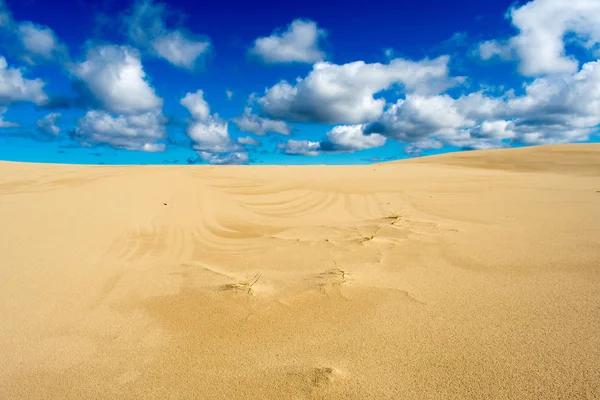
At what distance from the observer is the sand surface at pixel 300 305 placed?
1333 mm

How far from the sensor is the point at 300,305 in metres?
1.93

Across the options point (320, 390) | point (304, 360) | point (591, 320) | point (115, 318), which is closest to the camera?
point (320, 390)

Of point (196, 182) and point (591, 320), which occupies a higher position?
point (196, 182)

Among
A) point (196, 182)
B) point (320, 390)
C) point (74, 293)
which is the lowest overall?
point (320, 390)

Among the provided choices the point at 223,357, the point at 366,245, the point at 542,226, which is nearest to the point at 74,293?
the point at 223,357

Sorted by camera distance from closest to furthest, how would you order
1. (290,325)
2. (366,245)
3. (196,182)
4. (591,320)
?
(591,320) → (290,325) → (366,245) → (196,182)

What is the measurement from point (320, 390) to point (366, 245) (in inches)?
71.8

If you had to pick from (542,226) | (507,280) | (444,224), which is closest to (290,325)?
(507,280)

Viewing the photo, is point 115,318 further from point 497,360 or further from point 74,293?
point 497,360

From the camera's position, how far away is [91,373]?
1448 millimetres

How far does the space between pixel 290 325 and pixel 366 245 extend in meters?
1.44

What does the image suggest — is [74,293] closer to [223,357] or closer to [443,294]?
[223,357]

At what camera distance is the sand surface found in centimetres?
133

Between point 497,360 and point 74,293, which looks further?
point 74,293
